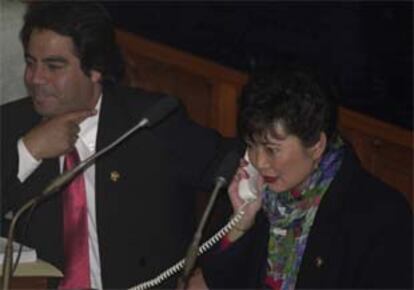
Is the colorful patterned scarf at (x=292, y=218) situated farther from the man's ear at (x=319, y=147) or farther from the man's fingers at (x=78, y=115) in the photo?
the man's fingers at (x=78, y=115)

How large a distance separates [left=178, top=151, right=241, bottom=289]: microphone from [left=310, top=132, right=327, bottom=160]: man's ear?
19.2 inches

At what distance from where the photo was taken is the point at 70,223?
3379 millimetres

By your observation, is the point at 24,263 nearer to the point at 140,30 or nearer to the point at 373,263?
the point at 373,263

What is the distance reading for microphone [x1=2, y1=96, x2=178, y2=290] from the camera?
7.77 ft

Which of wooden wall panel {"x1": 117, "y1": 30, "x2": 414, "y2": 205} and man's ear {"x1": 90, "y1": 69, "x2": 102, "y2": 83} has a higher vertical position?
man's ear {"x1": 90, "y1": 69, "x2": 102, "y2": 83}

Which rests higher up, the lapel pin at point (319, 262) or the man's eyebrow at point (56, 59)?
the man's eyebrow at point (56, 59)

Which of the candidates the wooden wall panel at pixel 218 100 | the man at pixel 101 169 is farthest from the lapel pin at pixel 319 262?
the wooden wall panel at pixel 218 100

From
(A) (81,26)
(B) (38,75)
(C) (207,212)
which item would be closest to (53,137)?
(B) (38,75)

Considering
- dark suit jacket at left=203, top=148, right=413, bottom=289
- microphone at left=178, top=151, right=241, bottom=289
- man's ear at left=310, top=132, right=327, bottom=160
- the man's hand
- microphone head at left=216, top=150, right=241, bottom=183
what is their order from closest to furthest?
microphone at left=178, top=151, right=241, bottom=289 < microphone head at left=216, top=150, right=241, bottom=183 < dark suit jacket at left=203, top=148, right=413, bottom=289 < man's ear at left=310, top=132, right=327, bottom=160 < the man's hand

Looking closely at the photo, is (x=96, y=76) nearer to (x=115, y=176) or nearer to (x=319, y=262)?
(x=115, y=176)

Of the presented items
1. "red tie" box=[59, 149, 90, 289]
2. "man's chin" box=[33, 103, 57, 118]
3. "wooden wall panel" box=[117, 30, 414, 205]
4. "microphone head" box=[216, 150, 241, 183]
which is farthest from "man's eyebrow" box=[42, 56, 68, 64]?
"microphone head" box=[216, 150, 241, 183]

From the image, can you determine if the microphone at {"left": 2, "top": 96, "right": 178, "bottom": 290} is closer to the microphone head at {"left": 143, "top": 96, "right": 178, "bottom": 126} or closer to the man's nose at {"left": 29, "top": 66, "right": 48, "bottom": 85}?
the microphone head at {"left": 143, "top": 96, "right": 178, "bottom": 126}

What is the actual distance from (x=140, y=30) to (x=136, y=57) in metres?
1.02

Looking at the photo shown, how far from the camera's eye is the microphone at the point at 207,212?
223 centimetres
